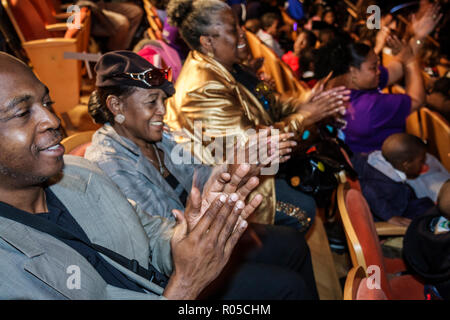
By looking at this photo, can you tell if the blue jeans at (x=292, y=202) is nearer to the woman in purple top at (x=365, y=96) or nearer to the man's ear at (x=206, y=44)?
the woman in purple top at (x=365, y=96)

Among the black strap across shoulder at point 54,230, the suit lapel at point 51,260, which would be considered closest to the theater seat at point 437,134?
the black strap across shoulder at point 54,230

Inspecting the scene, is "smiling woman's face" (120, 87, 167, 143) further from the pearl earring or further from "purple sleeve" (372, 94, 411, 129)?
"purple sleeve" (372, 94, 411, 129)

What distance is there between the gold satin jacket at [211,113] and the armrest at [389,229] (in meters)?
0.65

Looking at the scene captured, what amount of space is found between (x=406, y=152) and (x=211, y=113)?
1332mm

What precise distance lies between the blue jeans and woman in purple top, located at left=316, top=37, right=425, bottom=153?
32.3 inches

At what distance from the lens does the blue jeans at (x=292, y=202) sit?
2135 millimetres

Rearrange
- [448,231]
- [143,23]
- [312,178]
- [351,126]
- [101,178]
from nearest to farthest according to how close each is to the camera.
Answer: [101,178] → [448,231] → [312,178] → [351,126] → [143,23]

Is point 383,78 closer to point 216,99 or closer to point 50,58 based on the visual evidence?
point 216,99

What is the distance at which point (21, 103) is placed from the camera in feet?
3.06

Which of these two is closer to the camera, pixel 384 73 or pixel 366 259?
pixel 366 259
